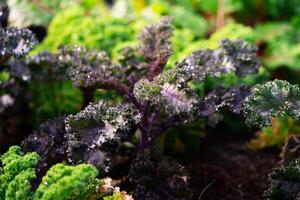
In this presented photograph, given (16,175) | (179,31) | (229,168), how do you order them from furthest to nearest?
(179,31), (229,168), (16,175)

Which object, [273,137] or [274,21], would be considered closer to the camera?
[273,137]

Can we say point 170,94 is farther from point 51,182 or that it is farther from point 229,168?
point 229,168

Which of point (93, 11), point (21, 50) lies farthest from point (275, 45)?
point (21, 50)

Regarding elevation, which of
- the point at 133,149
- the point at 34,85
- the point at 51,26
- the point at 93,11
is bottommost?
the point at 133,149

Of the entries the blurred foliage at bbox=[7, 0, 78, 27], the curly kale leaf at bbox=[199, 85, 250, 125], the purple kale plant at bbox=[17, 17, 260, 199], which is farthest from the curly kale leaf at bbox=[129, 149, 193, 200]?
the blurred foliage at bbox=[7, 0, 78, 27]

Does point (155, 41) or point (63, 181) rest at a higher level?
point (155, 41)

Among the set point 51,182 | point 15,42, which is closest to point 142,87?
Answer: point 51,182

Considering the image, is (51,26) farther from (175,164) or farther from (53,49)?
(175,164)
